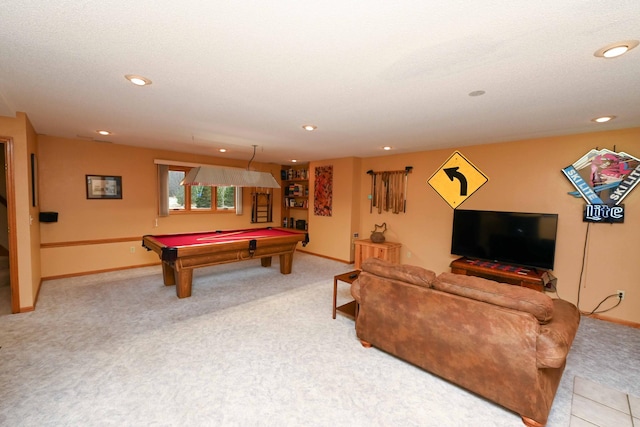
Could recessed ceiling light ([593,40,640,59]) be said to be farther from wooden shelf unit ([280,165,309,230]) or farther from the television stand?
wooden shelf unit ([280,165,309,230])

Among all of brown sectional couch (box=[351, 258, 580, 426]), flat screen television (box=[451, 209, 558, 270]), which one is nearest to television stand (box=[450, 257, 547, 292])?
flat screen television (box=[451, 209, 558, 270])

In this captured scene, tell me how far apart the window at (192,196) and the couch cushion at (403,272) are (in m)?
4.52

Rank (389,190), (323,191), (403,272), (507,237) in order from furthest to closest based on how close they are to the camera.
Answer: (323,191)
(389,190)
(507,237)
(403,272)

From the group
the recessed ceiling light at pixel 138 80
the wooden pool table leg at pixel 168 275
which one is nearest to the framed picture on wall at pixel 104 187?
the wooden pool table leg at pixel 168 275

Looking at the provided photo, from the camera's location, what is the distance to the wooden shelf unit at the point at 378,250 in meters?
5.07

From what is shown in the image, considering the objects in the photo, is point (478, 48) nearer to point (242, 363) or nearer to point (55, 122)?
point (242, 363)

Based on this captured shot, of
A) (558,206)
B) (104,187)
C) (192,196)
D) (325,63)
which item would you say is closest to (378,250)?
(558,206)

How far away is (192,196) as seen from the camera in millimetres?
5969

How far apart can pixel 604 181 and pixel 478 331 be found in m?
2.99

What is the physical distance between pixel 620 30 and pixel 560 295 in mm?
3457

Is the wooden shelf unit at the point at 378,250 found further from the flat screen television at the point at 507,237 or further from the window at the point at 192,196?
the window at the point at 192,196

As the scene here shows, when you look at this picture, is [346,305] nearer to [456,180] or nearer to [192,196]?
[456,180]

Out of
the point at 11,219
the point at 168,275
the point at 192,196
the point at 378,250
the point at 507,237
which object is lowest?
the point at 168,275

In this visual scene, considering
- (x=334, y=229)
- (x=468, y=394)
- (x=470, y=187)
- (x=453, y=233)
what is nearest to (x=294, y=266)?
(x=334, y=229)
